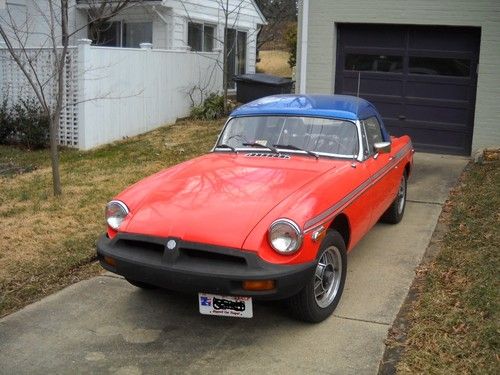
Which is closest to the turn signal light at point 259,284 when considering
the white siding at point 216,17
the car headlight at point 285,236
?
the car headlight at point 285,236

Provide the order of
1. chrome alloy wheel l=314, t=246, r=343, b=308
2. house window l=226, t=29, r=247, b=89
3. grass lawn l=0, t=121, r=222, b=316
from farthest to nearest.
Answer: house window l=226, t=29, r=247, b=89
grass lawn l=0, t=121, r=222, b=316
chrome alloy wheel l=314, t=246, r=343, b=308

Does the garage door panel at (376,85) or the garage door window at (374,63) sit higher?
the garage door window at (374,63)

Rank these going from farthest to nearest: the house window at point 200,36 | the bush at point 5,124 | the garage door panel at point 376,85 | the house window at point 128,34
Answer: the house window at point 200,36
the house window at point 128,34
the bush at point 5,124
the garage door panel at point 376,85

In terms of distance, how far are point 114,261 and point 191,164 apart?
144cm

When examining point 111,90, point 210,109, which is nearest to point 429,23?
point 210,109

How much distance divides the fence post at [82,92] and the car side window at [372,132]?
6165 mm

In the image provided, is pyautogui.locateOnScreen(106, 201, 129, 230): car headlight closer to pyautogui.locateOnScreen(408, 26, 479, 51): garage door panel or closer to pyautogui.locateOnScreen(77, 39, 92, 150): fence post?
pyautogui.locateOnScreen(77, 39, 92, 150): fence post

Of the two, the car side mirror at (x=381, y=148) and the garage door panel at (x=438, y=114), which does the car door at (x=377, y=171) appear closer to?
the car side mirror at (x=381, y=148)

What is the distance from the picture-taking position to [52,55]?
1098cm

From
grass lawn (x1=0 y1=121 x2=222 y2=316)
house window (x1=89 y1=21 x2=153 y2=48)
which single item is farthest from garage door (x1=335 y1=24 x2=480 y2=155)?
house window (x1=89 y1=21 x2=153 y2=48)

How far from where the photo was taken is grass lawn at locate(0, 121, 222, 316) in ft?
16.9

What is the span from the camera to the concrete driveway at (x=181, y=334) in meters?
3.68

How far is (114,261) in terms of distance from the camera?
3984mm

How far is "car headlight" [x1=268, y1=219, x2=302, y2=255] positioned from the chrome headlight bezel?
1.11 metres
